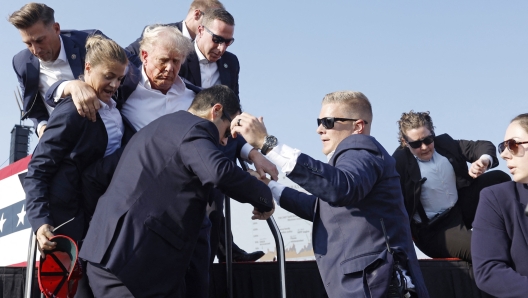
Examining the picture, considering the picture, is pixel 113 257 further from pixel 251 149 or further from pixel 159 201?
pixel 251 149

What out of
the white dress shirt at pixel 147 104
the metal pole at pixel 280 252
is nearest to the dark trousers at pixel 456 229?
the metal pole at pixel 280 252

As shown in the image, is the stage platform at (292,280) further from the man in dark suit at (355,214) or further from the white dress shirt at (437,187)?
the man in dark suit at (355,214)

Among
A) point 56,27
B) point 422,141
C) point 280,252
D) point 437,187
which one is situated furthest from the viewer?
point 422,141

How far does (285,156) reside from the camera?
2770mm

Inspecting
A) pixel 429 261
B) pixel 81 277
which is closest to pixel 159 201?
pixel 81 277

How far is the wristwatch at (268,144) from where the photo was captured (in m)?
2.82

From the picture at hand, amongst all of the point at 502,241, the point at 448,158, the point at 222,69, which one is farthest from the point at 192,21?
the point at 502,241

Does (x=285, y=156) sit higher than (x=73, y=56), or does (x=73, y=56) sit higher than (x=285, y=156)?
(x=73, y=56)

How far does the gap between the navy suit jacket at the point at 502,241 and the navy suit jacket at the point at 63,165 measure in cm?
194

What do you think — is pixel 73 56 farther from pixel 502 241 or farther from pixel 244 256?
pixel 502 241

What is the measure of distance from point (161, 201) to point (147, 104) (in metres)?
1.08

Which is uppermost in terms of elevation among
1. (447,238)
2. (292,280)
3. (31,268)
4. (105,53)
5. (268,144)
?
(105,53)

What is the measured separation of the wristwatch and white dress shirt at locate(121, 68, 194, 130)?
3.26 ft

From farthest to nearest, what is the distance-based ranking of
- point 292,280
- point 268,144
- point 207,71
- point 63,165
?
point 207,71 < point 292,280 < point 63,165 < point 268,144
